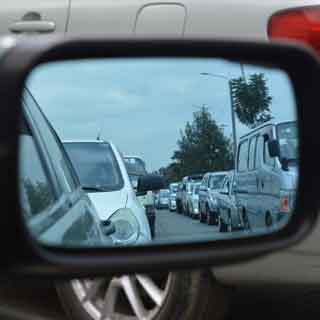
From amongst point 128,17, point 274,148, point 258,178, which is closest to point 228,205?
point 258,178

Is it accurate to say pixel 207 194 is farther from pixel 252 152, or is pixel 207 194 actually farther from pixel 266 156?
pixel 266 156

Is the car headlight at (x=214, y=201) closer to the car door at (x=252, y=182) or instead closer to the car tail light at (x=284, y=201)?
the car door at (x=252, y=182)

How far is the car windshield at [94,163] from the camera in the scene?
2852 millimetres

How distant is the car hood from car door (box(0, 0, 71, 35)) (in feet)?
2.91

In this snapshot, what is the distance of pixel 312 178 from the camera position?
2045mm

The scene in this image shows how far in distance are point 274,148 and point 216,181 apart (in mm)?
297

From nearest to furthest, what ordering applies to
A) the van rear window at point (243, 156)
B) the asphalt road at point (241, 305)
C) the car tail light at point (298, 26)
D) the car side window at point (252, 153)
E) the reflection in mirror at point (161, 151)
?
the reflection in mirror at point (161, 151)
the van rear window at point (243, 156)
the car side window at point (252, 153)
the car tail light at point (298, 26)
the asphalt road at point (241, 305)

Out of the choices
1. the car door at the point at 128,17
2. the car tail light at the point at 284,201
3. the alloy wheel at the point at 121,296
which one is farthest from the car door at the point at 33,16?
the car tail light at the point at 284,201

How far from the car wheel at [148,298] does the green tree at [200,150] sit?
39.5 inches

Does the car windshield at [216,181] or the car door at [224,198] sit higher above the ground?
the car windshield at [216,181]

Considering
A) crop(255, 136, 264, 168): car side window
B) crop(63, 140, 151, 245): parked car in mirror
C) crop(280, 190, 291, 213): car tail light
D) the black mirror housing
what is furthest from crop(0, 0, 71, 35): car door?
the black mirror housing

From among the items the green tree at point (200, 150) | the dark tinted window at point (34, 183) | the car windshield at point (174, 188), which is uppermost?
the dark tinted window at point (34, 183)

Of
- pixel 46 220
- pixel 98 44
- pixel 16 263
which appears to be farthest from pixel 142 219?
pixel 16 263

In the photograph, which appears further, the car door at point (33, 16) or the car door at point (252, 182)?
the car door at point (33, 16)
